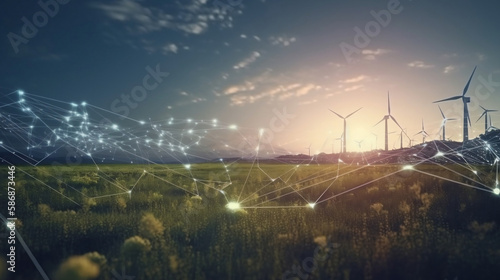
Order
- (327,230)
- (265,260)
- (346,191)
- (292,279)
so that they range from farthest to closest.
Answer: (346,191) < (327,230) < (265,260) < (292,279)

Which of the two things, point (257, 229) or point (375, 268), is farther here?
point (257, 229)

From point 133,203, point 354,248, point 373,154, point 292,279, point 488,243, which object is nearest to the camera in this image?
point 292,279

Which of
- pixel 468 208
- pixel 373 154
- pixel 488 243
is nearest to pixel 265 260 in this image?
pixel 488 243

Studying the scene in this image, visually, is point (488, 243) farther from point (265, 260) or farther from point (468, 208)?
point (265, 260)

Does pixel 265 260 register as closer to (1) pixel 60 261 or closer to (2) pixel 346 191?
(1) pixel 60 261

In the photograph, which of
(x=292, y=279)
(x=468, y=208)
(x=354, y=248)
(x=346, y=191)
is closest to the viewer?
(x=292, y=279)

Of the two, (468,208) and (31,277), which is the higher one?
(468,208)

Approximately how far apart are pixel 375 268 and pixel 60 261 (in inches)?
329

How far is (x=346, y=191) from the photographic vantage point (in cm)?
1825

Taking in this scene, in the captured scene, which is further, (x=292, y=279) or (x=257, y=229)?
Result: (x=257, y=229)

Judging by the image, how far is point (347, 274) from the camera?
7.14 m

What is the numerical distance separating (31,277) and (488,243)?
498 inches

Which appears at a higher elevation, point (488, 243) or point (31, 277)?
point (488, 243)

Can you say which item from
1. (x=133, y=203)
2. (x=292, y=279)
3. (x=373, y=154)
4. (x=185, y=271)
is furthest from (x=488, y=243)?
(x=373, y=154)
